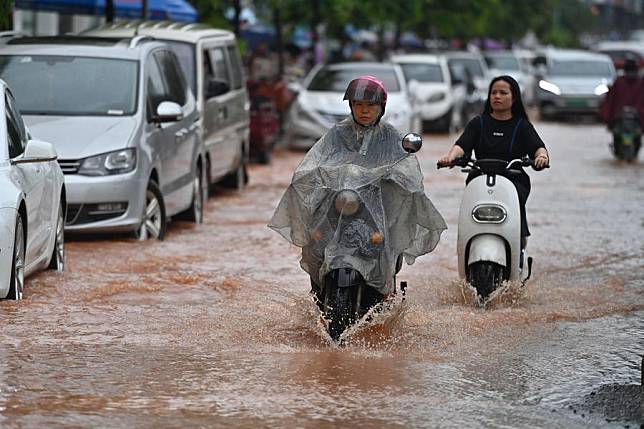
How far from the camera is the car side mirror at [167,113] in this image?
1361 centimetres

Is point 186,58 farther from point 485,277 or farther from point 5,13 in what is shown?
point 485,277

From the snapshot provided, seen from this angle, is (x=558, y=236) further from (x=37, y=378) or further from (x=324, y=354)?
(x=37, y=378)

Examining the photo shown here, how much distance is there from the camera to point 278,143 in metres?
28.8

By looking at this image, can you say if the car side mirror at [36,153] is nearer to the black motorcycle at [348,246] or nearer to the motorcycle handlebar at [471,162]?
the black motorcycle at [348,246]

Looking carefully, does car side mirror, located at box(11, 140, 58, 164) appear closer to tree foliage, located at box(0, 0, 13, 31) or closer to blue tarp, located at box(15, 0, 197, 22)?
tree foliage, located at box(0, 0, 13, 31)

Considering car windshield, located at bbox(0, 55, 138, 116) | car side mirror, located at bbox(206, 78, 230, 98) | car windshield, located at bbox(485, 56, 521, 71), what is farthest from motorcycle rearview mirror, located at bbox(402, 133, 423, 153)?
car windshield, located at bbox(485, 56, 521, 71)

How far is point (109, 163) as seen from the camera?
42.6 ft

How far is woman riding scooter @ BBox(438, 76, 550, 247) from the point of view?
34.4ft

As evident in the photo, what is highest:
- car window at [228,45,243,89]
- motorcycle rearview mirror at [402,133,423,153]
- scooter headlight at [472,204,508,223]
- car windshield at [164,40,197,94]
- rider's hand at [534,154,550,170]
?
motorcycle rearview mirror at [402,133,423,153]

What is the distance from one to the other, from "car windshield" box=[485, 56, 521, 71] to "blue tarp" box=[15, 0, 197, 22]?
2464 cm

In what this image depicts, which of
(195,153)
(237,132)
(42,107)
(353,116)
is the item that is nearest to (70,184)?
(42,107)

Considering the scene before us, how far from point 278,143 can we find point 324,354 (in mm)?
20403

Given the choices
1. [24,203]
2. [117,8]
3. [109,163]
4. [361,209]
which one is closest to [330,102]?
[117,8]

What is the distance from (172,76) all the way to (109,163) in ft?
8.26
